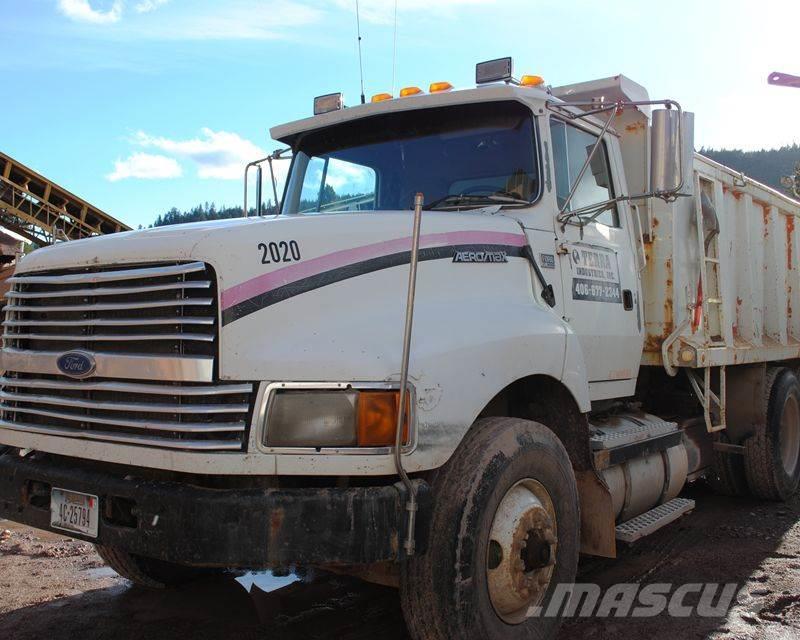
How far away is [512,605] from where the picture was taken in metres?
3.28

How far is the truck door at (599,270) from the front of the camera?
4285mm

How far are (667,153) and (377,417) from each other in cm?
229

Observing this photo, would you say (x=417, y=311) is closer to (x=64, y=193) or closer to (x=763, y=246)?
(x=763, y=246)

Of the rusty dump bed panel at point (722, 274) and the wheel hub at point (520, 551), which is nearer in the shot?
the wheel hub at point (520, 551)

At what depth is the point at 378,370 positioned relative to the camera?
2.77m

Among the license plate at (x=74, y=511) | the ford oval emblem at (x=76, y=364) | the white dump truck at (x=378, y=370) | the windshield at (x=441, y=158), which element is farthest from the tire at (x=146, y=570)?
the windshield at (x=441, y=158)

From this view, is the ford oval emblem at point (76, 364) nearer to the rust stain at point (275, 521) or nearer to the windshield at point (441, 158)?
the rust stain at point (275, 521)

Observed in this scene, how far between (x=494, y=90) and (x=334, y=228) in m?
1.60

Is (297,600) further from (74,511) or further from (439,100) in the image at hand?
(439,100)

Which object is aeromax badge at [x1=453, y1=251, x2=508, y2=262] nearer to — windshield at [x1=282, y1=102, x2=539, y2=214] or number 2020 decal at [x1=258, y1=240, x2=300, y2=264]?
windshield at [x1=282, y1=102, x2=539, y2=214]

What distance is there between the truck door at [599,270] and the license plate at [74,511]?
260 cm

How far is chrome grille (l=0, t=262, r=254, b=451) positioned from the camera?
9.10 feet

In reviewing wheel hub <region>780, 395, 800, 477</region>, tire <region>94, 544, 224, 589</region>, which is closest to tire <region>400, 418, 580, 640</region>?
tire <region>94, 544, 224, 589</region>

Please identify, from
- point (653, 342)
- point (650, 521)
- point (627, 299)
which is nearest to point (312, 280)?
point (627, 299)
